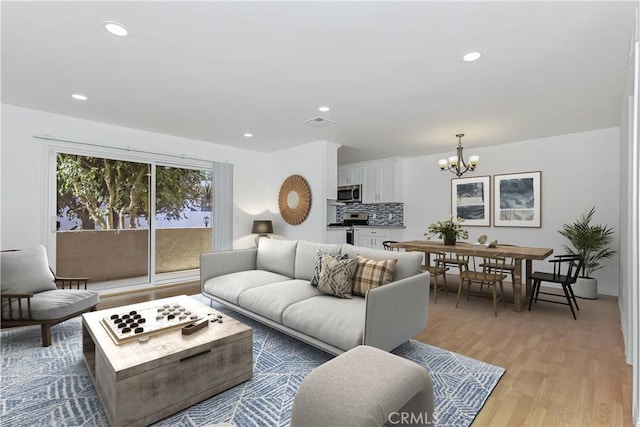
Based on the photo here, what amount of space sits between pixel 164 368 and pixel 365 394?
127 centimetres

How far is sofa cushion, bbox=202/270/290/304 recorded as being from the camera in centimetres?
312

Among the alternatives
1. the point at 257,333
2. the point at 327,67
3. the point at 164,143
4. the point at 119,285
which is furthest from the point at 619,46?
the point at 119,285

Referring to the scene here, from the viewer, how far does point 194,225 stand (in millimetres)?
5254

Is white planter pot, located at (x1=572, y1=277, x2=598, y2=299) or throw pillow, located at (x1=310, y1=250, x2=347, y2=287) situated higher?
throw pillow, located at (x1=310, y1=250, x2=347, y2=287)

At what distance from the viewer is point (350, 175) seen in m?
7.34

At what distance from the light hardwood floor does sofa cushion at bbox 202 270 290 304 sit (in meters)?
1.39

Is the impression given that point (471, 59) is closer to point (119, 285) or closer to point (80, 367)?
point (80, 367)

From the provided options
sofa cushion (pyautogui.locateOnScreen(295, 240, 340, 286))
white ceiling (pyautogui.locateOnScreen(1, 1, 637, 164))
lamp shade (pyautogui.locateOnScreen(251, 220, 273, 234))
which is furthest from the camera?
lamp shade (pyautogui.locateOnScreen(251, 220, 273, 234))

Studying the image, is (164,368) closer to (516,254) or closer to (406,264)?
(406,264)

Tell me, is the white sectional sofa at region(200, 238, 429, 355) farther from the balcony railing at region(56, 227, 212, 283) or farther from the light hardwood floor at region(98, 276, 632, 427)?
the balcony railing at region(56, 227, 212, 283)

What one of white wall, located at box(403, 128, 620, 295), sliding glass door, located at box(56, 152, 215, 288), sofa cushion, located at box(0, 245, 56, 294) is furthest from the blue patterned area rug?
white wall, located at box(403, 128, 620, 295)

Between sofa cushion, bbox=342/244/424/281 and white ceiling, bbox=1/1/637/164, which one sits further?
sofa cushion, bbox=342/244/424/281

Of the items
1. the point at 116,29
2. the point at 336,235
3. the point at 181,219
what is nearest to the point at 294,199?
the point at 336,235

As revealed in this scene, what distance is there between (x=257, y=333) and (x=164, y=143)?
11.7 ft
